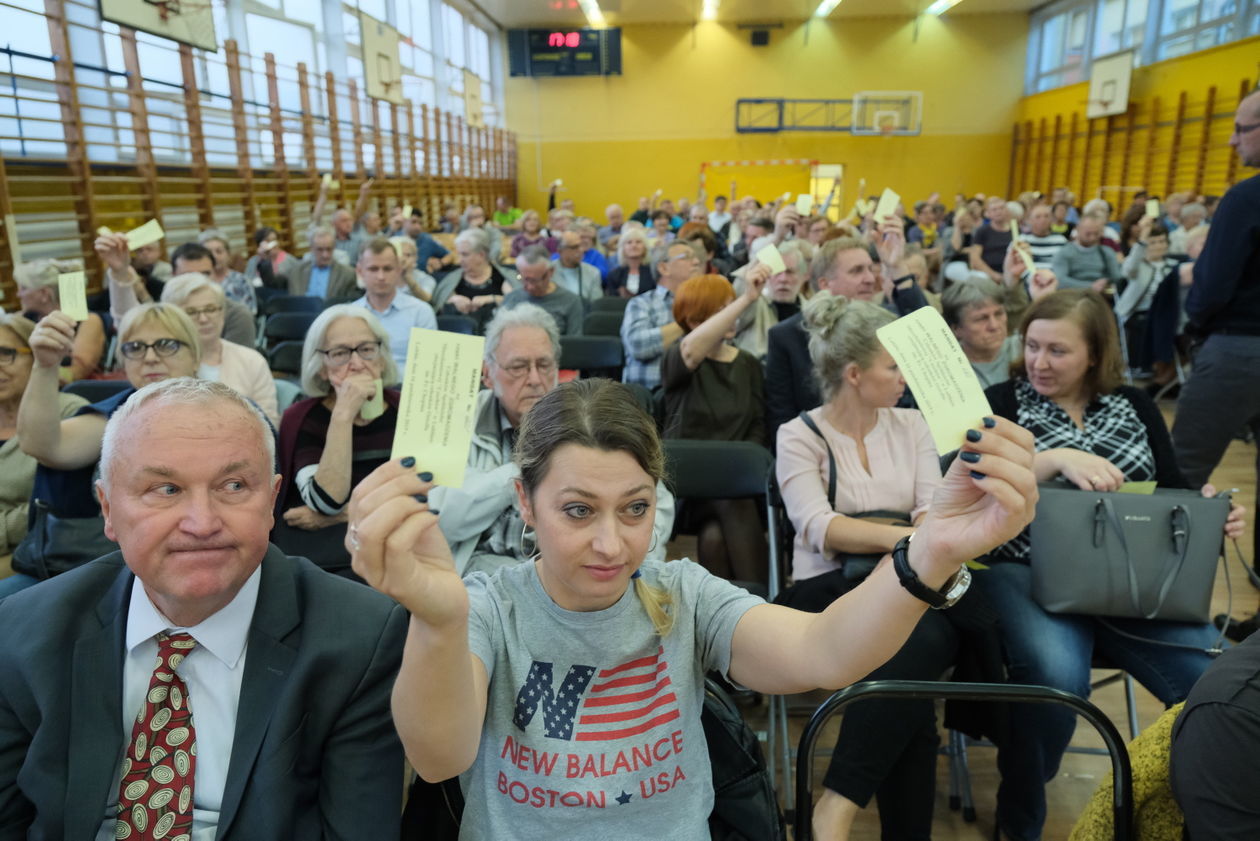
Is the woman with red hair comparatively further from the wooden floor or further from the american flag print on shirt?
the american flag print on shirt

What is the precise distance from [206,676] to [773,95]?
65.5 feet

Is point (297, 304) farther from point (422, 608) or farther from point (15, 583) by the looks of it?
point (422, 608)

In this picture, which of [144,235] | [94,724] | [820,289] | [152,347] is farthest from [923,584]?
[144,235]

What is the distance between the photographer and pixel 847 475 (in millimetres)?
2383

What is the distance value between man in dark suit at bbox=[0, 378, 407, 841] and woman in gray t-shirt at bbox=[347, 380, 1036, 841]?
0.18 m

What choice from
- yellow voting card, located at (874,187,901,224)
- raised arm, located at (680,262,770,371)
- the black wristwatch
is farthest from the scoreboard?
the black wristwatch

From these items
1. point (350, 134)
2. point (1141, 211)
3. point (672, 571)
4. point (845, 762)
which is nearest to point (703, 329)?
point (845, 762)

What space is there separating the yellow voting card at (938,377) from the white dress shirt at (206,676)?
1049 millimetres

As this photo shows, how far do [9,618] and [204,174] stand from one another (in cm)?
762

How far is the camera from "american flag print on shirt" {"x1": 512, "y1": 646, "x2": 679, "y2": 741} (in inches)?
51.2

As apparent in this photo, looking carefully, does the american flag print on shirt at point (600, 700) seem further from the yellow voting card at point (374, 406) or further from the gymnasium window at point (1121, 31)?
the gymnasium window at point (1121, 31)

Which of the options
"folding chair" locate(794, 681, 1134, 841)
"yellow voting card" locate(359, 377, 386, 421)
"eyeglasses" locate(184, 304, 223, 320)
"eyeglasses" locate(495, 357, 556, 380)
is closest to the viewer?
"folding chair" locate(794, 681, 1134, 841)

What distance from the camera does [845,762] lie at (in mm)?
1987

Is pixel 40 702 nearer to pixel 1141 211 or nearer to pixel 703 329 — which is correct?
pixel 703 329
